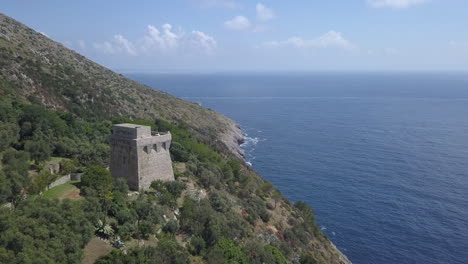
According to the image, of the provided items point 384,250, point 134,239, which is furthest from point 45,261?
point 384,250

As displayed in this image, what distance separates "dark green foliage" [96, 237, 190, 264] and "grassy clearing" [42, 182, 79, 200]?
8.86 m

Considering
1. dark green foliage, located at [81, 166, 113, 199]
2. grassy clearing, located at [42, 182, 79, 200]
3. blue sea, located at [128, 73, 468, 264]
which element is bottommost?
blue sea, located at [128, 73, 468, 264]

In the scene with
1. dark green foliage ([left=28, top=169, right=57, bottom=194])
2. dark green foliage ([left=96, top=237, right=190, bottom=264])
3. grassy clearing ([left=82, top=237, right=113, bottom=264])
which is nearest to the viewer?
dark green foliage ([left=96, top=237, right=190, bottom=264])

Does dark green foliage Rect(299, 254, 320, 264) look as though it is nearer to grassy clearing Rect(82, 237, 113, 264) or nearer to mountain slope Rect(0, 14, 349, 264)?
mountain slope Rect(0, 14, 349, 264)

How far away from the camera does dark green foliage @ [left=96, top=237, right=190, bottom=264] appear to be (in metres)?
24.8

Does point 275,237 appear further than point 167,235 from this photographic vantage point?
Yes

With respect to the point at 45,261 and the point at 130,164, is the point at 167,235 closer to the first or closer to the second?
the point at 130,164

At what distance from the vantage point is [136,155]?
36.6m

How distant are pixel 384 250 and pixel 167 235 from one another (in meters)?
Answer: 38.0

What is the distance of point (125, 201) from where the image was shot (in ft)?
109

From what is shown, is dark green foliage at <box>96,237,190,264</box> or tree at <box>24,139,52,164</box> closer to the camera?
dark green foliage at <box>96,237,190,264</box>

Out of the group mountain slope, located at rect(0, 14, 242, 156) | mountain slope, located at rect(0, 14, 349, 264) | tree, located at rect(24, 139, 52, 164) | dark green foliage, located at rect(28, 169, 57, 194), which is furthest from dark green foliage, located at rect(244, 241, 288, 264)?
mountain slope, located at rect(0, 14, 242, 156)

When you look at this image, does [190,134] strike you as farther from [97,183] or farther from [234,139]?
[97,183]

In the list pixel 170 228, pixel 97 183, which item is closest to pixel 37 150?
pixel 97 183
